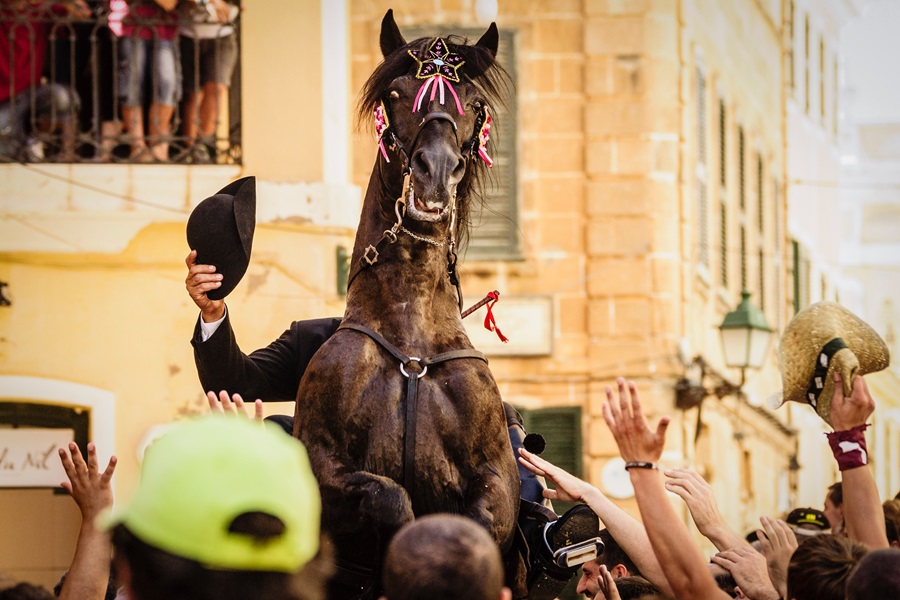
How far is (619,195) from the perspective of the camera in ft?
47.6

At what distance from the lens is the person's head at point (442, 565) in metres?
2.73

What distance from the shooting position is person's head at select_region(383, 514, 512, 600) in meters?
2.73

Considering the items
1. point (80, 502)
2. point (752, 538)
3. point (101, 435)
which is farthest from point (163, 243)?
point (80, 502)

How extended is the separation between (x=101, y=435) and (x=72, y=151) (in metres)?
2.07

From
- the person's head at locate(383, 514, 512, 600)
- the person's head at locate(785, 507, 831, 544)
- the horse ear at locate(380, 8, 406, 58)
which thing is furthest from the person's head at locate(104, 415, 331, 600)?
the person's head at locate(785, 507, 831, 544)

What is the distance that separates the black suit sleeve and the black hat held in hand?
0.17 m

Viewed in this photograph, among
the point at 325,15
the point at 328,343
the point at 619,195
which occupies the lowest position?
the point at 328,343

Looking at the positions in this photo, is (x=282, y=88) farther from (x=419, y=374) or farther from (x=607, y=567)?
(x=419, y=374)

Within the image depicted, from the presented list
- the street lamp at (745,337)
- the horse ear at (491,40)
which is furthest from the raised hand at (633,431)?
the street lamp at (745,337)

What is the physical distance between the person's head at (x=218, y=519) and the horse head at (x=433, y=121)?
88.1 inches

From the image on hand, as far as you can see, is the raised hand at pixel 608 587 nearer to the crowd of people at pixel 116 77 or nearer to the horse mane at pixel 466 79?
the horse mane at pixel 466 79

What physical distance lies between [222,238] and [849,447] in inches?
78.8

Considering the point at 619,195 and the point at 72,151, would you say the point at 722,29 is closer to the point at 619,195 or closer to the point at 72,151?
the point at 619,195

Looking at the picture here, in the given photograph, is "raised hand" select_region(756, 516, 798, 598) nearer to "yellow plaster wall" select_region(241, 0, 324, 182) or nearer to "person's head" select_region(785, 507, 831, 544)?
"person's head" select_region(785, 507, 831, 544)
